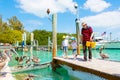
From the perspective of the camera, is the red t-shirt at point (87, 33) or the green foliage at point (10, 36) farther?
the green foliage at point (10, 36)

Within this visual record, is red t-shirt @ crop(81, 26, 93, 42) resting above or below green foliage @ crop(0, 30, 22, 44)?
below

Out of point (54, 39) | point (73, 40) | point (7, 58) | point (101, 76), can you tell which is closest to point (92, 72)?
point (101, 76)

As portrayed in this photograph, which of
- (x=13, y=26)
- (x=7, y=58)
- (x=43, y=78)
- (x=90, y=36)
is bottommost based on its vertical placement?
(x=43, y=78)

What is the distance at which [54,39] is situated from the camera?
1698 centimetres

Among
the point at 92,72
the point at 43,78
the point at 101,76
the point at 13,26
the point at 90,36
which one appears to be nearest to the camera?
the point at 101,76

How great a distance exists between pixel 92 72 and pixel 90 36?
2.51 meters

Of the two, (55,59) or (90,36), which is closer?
(90,36)

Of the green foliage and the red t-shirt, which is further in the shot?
the green foliage

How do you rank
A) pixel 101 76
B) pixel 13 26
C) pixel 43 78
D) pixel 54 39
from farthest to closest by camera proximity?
pixel 13 26 < pixel 54 39 < pixel 43 78 < pixel 101 76

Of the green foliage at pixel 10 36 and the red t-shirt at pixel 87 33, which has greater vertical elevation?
the green foliage at pixel 10 36

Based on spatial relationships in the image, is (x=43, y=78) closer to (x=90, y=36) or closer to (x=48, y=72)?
(x=48, y=72)

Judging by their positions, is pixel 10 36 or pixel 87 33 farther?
pixel 10 36

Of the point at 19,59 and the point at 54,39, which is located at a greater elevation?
the point at 54,39

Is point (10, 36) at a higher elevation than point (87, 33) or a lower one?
higher
